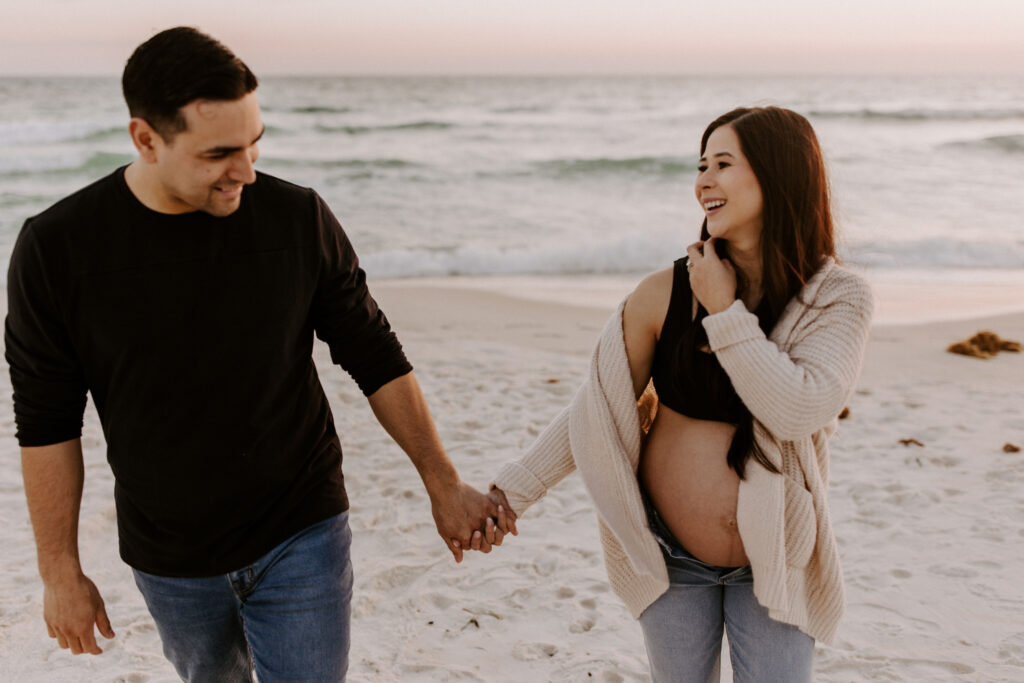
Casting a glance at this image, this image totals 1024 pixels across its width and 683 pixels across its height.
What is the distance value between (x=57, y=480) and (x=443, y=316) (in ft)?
24.6

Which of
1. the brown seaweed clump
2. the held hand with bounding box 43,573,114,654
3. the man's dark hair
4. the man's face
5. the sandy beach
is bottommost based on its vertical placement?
the brown seaweed clump

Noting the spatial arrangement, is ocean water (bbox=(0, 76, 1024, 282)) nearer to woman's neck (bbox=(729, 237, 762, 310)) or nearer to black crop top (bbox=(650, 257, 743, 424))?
woman's neck (bbox=(729, 237, 762, 310))

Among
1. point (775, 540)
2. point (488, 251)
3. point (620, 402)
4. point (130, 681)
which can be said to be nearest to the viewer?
point (775, 540)

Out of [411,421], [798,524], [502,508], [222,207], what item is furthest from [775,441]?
[222,207]

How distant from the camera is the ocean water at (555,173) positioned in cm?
1330

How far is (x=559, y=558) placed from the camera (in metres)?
4.62

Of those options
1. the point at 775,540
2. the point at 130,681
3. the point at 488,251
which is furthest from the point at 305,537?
the point at 488,251

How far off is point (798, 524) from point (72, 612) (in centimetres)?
187

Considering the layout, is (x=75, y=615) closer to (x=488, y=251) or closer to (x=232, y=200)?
(x=232, y=200)

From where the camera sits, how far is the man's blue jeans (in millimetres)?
2289

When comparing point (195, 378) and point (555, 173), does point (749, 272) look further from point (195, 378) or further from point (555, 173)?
point (555, 173)

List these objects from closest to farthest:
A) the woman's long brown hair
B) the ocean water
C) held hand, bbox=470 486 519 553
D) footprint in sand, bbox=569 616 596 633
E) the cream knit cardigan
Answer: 1. the cream knit cardigan
2. the woman's long brown hair
3. held hand, bbox=470 486 519 553
4. footprint in sand, bbox=569 616 596 633
5. the ocean water

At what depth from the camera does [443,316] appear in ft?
31.8

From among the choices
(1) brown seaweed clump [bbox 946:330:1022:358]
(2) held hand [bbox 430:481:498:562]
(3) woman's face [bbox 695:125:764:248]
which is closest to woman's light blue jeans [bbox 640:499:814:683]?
(2) held hand [bbox 430:481:498:562]
